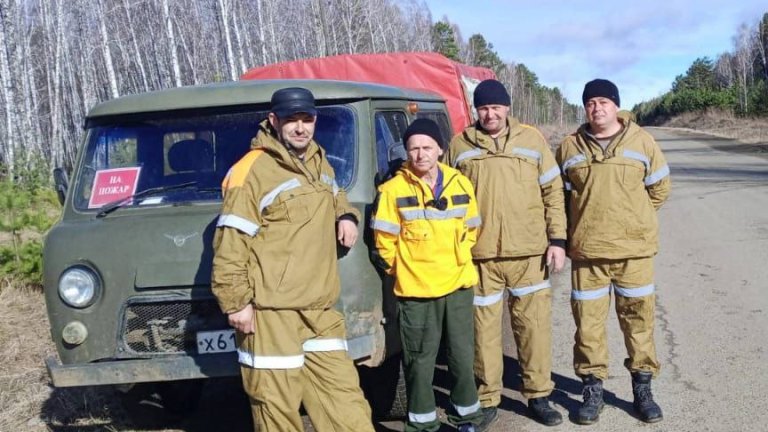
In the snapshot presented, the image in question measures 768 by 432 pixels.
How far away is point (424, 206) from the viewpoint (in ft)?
12.7

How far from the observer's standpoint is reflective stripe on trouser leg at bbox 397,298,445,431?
3951 millimetres

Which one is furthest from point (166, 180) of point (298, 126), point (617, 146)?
point (617, 146)

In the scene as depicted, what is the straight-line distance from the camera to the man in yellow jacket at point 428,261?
3873 millimetres

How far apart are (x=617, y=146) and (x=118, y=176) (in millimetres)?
2970

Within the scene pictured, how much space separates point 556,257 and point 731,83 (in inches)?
2611

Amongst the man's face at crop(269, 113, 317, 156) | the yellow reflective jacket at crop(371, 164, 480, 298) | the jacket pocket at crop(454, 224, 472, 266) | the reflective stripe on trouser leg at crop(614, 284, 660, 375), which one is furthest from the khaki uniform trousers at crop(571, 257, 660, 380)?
the man's face at crop(269, 113, 317, 156)

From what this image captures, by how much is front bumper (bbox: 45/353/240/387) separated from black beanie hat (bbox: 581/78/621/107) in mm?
2515

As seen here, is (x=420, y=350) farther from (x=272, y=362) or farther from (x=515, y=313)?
(x=272, y=362)

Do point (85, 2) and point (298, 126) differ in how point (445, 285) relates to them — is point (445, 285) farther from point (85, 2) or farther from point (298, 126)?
point (85, 2)

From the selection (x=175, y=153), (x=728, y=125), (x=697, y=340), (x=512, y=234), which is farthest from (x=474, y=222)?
(x=728, y=125)

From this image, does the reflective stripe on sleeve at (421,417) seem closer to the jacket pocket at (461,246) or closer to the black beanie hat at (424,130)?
the jacket pocket at (461,246)

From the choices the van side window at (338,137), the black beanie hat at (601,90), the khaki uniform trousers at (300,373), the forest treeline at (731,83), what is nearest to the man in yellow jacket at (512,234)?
the black beanie hat at (601,90)

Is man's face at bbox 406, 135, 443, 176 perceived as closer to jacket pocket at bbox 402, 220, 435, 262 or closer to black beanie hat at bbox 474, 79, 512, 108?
jacket pocket at bbox 402, 220, 435, 262

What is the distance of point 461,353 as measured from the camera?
4.07 metres
